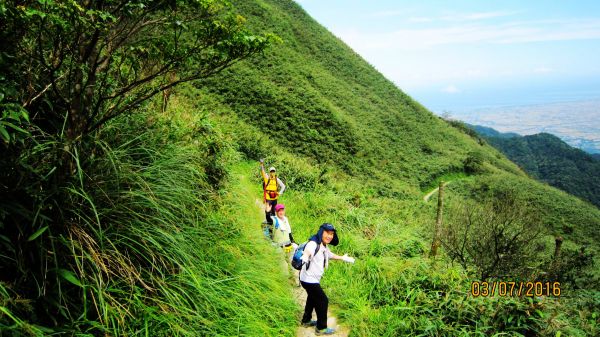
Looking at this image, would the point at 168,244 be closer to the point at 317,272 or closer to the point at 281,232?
the point at 317,272

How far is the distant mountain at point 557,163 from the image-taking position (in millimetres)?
75062

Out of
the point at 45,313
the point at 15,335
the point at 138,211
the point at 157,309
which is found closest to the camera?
the point at 15,335

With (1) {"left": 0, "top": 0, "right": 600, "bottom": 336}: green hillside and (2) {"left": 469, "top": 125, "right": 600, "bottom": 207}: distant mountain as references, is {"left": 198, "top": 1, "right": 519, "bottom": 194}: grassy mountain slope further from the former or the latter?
(2) {"left": 469, "top": 125, "right": 600, "bottom": 207}: distant mountain

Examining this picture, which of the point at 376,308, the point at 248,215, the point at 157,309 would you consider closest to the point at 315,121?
the point at 248,215

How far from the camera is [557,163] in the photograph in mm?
94312

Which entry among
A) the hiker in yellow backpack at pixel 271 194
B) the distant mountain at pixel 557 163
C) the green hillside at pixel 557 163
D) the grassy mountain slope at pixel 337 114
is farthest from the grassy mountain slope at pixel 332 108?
the distant mountain at pixel 557 163

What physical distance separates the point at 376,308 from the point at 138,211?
3895mm

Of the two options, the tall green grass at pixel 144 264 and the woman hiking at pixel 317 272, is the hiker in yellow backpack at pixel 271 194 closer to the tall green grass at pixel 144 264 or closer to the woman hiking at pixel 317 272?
the tall green grass at pixel 144 264

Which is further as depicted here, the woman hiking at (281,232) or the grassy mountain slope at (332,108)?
the grassy mountain slope at (332,108)

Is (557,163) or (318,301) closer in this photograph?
(318,301)

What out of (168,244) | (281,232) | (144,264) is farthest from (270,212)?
(144,264)

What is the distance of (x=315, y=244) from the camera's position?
4.90 meters

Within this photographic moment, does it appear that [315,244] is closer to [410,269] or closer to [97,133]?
[410,269]

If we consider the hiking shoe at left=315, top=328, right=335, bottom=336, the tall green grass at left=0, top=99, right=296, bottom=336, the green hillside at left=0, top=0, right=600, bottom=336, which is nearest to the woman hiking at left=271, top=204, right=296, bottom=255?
the green hillside at left=0, top=0, right=600, bottom=336
